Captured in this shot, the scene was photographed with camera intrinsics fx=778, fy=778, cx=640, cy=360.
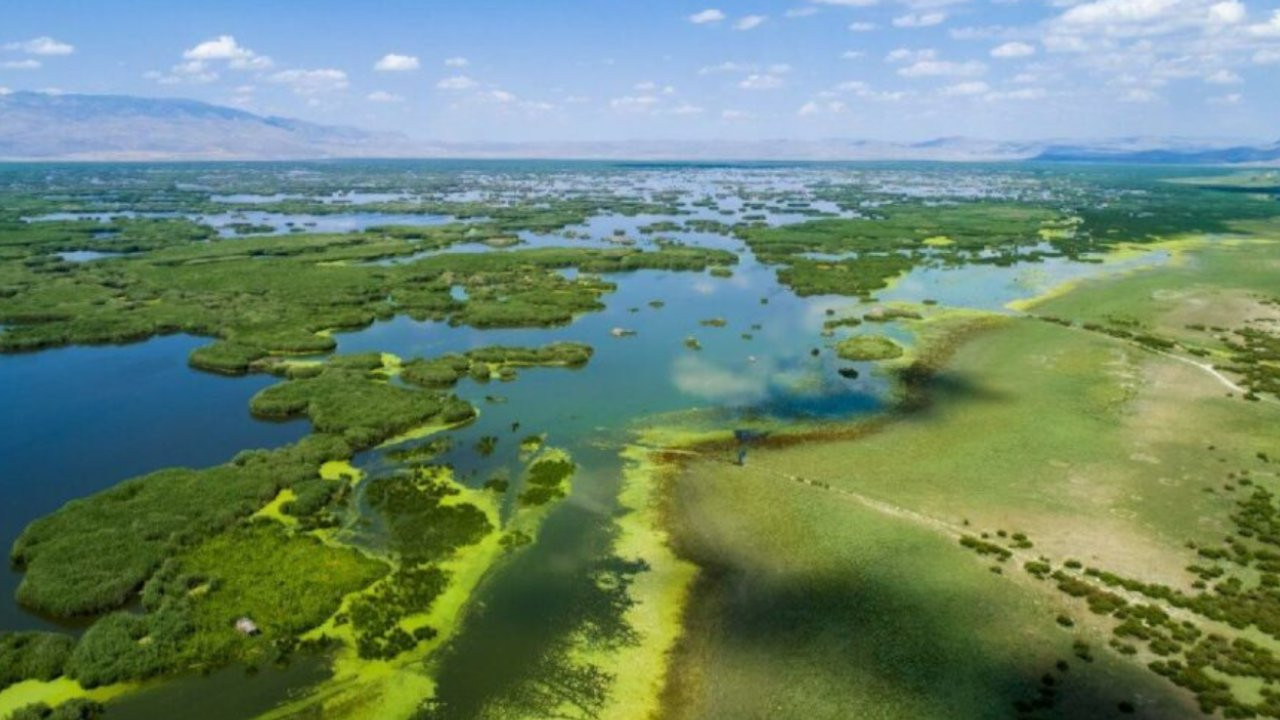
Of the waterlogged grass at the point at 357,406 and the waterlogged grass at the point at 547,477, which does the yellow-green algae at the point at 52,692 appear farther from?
the waterlogged grass at the point at 357,406

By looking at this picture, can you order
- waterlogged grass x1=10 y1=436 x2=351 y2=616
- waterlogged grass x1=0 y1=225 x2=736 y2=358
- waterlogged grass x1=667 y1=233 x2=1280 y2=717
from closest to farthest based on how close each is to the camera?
waterlogged grass x1=667 y1=233 x2=1280 y2=717, waterlogged grass x1=10 y1=436 x2=351 y2=616, waterlogged grass x1=0 y1=225 x2=736 y2=358

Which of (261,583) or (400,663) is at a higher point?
(261,583)

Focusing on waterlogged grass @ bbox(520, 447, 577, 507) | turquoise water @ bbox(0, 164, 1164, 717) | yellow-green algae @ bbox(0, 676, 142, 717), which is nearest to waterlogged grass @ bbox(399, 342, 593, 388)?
turquoise water @ bbox(0, 164, 1164, 717)

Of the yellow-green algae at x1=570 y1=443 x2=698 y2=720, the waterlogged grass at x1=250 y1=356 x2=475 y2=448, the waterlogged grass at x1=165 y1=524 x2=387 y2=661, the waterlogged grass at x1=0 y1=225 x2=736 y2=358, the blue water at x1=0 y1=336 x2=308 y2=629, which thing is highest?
the waterlogged grass at x1=0 y1=225 x2=736 y2=358

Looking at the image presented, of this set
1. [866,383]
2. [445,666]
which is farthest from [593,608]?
[866,383]

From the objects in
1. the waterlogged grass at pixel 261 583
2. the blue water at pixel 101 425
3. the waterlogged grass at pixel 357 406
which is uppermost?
the waterlogged grass at pixel 357 406

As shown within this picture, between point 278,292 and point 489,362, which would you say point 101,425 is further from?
point 278,292

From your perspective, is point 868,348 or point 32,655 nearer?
point 32,655

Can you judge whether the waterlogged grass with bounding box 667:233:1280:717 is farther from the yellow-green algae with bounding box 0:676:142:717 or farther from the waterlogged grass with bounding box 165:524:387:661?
the yellow-green algae with bounding box 0:676:142:717

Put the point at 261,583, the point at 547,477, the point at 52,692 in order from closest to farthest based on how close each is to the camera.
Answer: the point at 52,692, the point at 261,583, the point at 547,477

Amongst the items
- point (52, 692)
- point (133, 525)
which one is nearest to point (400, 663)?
point (52, 692)

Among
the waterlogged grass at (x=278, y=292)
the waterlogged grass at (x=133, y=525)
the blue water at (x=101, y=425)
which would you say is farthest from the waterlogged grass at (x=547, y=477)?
the waterlogged grass at (x=278, y=292)

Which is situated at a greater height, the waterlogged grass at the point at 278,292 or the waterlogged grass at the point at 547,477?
the waterlogged grass at the point at 278,292
